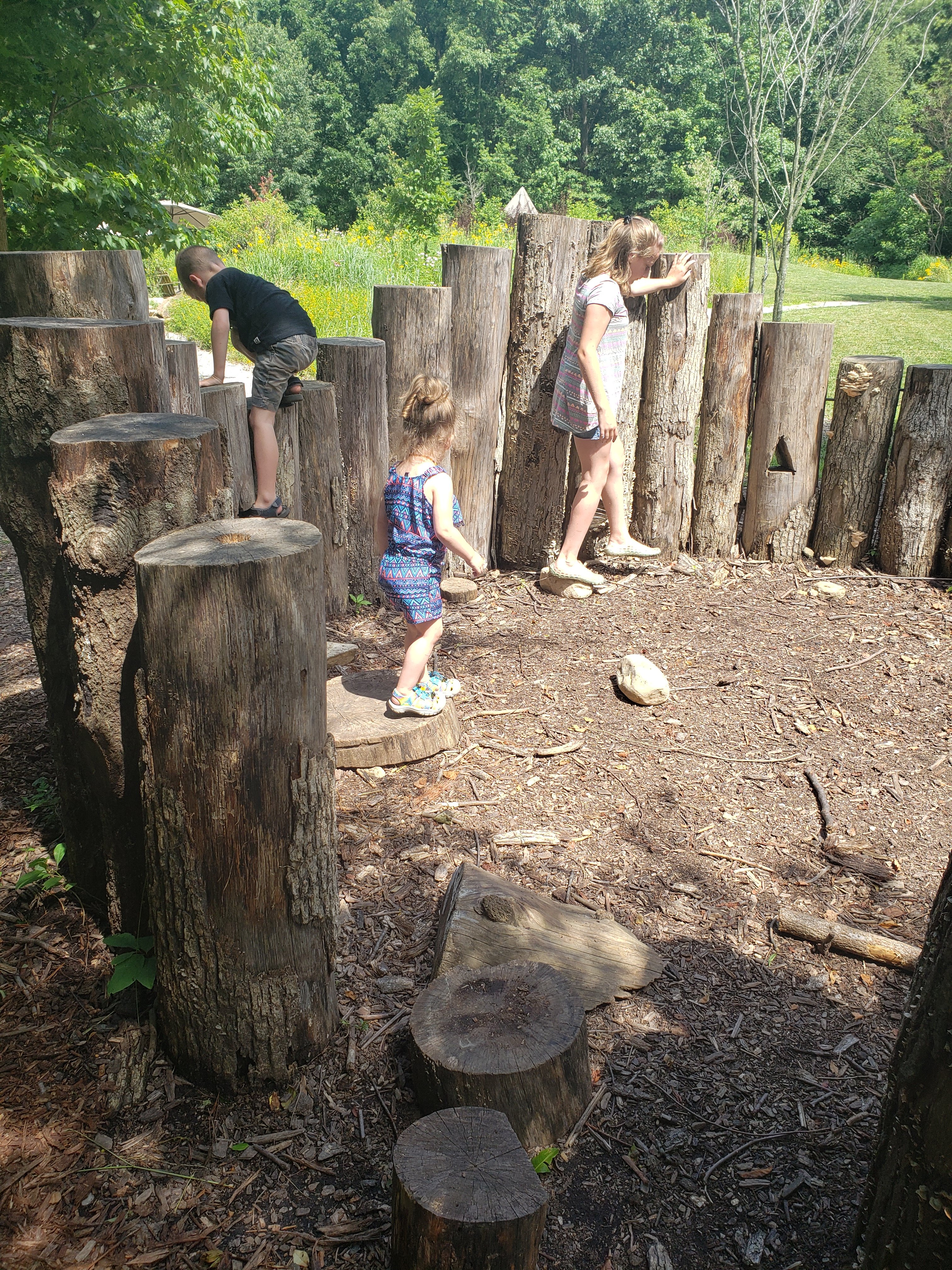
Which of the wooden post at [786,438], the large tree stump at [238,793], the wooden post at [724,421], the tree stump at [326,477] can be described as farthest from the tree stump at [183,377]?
the wooden post at [786,438]

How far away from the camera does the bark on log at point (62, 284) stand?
2.63 m

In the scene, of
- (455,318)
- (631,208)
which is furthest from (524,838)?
(631,208)

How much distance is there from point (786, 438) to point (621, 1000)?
366 centimetres

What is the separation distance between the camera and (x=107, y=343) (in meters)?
2.28

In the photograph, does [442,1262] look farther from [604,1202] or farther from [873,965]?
[873,965]

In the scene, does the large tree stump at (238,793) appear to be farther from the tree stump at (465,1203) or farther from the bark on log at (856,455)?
the bark on log at (856,455)

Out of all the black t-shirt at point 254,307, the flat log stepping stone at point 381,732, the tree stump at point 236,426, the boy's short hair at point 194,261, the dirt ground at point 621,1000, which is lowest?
the dirt ground at point 621,1000

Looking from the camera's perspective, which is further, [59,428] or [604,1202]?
[59,428]

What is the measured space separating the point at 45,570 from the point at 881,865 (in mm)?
2758

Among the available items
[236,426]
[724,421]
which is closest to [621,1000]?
[236,426]

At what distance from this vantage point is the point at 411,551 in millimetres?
3486

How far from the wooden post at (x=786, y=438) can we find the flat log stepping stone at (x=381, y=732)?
251 cm

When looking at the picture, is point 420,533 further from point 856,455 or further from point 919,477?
point 919,477

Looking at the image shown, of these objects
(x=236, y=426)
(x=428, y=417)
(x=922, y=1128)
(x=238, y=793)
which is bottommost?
(x=922, y=1128)
